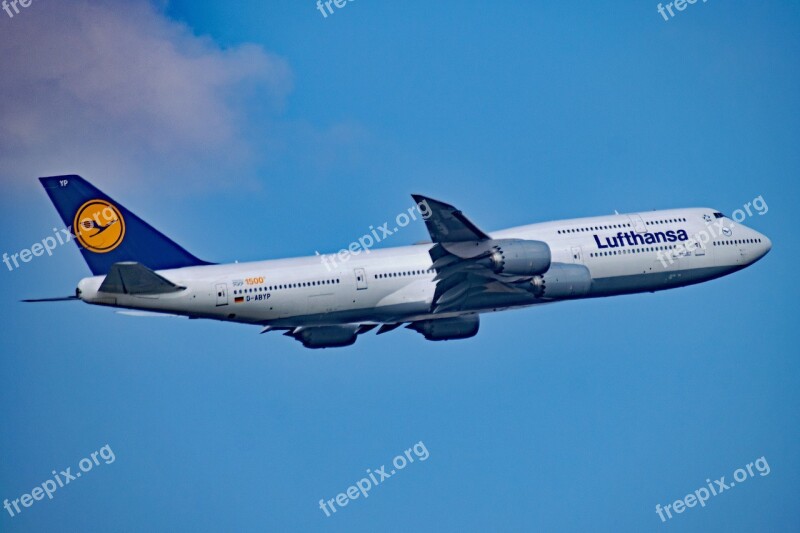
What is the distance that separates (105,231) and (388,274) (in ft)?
44.5

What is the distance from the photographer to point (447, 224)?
174 ft

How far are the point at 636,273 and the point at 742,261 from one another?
23.1 ft

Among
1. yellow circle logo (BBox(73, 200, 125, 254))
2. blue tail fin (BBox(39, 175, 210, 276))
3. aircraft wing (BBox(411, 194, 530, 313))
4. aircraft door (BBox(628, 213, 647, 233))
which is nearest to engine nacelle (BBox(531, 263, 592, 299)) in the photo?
aircraft wing (BBox(411, 194, 530, 313))

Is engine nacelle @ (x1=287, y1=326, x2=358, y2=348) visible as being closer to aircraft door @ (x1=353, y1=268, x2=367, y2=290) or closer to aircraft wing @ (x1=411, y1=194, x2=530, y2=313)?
aircraft door @ (x1=353, y1=268, x2=367, y2=290)

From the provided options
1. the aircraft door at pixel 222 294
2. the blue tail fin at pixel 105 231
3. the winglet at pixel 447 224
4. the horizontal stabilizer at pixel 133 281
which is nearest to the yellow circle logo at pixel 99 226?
the blue tail fin at pixel 105 231

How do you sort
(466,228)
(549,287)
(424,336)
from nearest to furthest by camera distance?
(466,228) < (549,287) < (424,336)

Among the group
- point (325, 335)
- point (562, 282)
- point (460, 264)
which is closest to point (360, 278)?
point (325, 335)

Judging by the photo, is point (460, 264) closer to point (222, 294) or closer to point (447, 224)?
point (447, 224)

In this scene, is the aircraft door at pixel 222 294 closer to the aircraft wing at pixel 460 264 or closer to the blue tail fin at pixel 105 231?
the blue tail fin at pixel 105 231

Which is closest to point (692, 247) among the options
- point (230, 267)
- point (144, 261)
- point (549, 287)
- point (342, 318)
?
point (549, 287)

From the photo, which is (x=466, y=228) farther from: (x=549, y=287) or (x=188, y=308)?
(x=188, y=308)

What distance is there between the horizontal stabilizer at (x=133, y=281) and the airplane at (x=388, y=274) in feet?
0.16

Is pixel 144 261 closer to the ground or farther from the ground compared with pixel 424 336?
farther from the ground

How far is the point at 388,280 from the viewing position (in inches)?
2259
